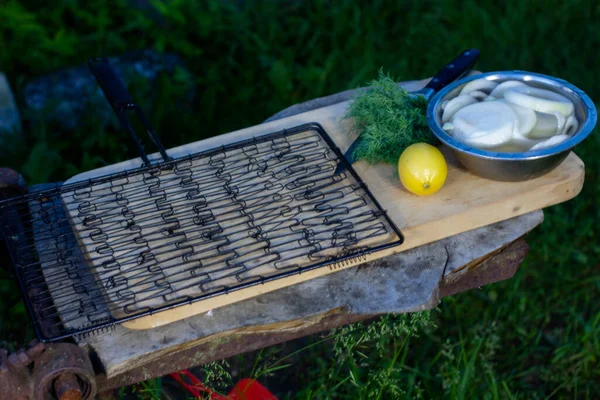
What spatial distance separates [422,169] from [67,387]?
4.77 feet

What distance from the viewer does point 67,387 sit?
93.5 inches

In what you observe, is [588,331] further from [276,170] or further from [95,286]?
[95,286]

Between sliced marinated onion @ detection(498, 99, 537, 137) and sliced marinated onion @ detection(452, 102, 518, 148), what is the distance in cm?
3

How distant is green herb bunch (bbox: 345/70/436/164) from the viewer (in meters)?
3.09

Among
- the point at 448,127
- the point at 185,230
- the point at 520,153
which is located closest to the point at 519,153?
the point at 520,153

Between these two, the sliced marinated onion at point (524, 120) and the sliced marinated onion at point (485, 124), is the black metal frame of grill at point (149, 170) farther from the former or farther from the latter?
the sliced marinated onion at point (524, 120)

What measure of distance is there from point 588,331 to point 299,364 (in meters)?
1.49

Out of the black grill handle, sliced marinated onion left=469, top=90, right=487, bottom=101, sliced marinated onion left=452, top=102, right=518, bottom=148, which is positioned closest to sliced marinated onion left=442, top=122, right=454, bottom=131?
sliced marinated onion left=452, top=102, right=518, bottom=148

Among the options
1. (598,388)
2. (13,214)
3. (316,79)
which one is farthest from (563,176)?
(316,79)

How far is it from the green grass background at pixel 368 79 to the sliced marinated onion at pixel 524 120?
1.05 metres

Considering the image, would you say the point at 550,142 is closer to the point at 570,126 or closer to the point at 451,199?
the point at 570,126

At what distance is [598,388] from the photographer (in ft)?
12.3

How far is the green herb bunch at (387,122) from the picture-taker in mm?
3094

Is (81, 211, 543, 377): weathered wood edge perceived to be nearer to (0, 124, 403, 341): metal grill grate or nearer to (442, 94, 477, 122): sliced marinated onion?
(0, 124, 403, 341): metal grill grate
